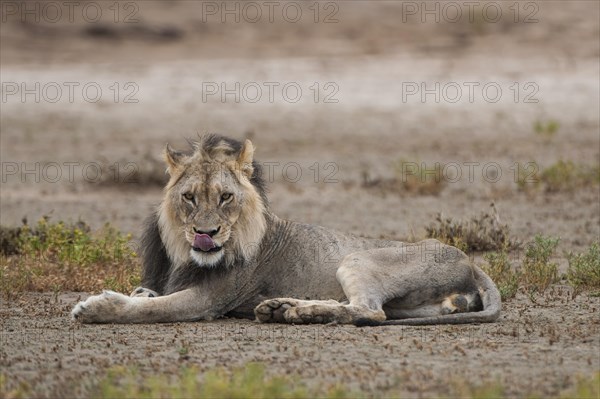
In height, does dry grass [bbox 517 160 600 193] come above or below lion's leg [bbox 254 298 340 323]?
above

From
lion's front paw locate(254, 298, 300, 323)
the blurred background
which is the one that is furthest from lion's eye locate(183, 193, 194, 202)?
the blurred background

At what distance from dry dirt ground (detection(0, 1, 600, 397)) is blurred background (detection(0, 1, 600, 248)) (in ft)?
0.19

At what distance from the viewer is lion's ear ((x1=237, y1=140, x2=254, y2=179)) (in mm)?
9391

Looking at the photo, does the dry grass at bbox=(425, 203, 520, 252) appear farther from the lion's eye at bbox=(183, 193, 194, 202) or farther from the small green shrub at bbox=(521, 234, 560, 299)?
the lion's eye at bbox=(183, 193, 194, 202)

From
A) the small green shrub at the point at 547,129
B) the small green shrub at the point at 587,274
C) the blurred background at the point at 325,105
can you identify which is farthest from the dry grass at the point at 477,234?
the small green shrub at the point at 547,129

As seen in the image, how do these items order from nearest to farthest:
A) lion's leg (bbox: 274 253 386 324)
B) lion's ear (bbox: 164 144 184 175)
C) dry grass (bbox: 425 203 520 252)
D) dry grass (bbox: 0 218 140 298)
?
lion's leg (bbox: 274 253 386 324)
lion's ear (bbox: 164 144 184 175)
dry grass (bbox: 0 218 140 298)
dry grass (bbox: 425 203 520 252)

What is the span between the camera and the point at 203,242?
9062 millimetres

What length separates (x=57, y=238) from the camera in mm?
12250

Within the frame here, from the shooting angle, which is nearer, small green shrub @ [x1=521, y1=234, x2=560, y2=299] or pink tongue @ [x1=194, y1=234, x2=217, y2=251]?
pink tongue @ [x1=194, y1=234, x2=217, y2=251]

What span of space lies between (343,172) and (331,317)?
10.7m

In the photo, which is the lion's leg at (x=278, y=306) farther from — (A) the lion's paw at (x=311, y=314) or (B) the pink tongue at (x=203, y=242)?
(B) the pink tongue at (x=203, y=242)

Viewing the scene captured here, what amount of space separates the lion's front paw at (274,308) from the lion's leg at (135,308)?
0.45 m

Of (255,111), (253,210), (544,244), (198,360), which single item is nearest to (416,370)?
(198,360)

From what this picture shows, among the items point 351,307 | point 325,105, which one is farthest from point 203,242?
point 325,105
